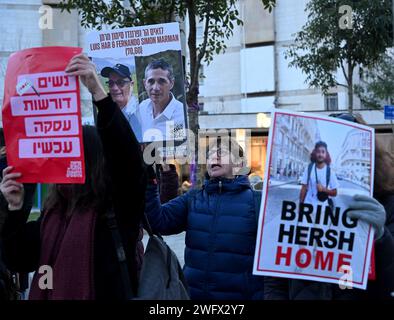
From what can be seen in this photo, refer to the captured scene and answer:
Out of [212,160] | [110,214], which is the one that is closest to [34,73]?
[110,214]

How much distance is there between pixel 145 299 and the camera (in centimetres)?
254

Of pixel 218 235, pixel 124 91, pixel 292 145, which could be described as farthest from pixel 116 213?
pixel 124 91

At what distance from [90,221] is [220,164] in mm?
1221

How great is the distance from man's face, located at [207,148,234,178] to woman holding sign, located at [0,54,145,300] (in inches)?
40.7

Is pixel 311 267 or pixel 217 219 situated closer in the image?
pixel 311 267

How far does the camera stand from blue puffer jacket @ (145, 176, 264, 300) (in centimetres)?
338

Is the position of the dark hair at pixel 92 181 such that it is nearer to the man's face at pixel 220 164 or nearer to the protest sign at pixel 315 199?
the protest sign at pixel 315 199

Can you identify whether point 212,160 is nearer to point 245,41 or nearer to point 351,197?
point 351,197

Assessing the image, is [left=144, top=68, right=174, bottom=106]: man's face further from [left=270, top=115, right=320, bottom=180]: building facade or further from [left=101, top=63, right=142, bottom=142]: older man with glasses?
[left=270, top=115, right=320, bottom=180]: building facade

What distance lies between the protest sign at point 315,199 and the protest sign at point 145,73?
4.67 ft

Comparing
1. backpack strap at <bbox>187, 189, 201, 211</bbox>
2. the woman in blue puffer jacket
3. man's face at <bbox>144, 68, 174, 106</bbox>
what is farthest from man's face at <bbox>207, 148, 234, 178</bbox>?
man's face at <bbox>144, 68, 174, 106</bbox>

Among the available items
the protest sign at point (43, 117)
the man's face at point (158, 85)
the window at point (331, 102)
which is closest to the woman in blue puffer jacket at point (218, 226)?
the man's face at point (158, 85)

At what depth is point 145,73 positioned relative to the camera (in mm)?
4082

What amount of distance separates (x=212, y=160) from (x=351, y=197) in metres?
1.18
